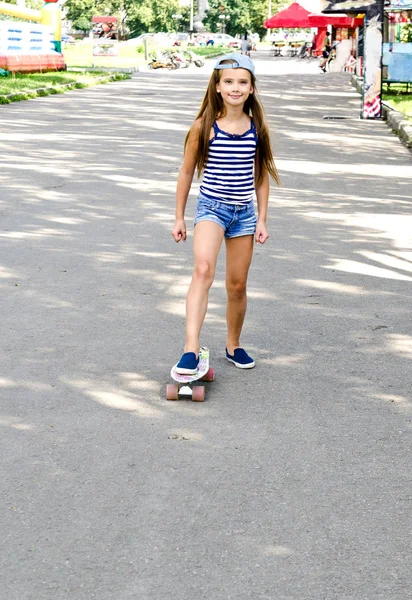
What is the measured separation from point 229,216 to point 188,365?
773mm

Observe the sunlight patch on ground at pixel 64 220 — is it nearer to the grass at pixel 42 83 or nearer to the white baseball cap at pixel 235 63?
the white baseball cap at pixel 235 63

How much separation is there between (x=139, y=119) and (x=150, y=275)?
1398 centimetres

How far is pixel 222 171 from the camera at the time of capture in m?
5.23

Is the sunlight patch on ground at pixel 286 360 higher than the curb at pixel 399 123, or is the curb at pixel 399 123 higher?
the sunlight patch on ground at pixel 286 360

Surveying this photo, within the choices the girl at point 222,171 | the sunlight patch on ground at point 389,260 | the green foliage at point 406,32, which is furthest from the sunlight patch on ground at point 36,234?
the green foliage at point 406,32

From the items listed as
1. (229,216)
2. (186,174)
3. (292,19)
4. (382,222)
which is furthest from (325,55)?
(186,174)

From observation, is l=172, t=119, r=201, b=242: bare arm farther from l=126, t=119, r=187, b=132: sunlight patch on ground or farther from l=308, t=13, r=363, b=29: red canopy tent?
l=308, t=13, r=363, b=29: red canopy tent

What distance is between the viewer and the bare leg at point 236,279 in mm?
5445

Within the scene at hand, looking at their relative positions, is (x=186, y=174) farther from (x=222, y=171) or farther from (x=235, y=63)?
(x=235, y=63)

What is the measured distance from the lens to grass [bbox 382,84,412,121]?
2223 centimetres

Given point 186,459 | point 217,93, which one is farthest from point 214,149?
point 186,459

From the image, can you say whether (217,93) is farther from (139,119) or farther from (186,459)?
(139,119)

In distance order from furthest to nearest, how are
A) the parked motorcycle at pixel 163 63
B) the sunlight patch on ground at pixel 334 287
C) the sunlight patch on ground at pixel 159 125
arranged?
the parked motorcycle at pixel 163 63 → the sunlight patch on ground at pixel 159 125 → the sunlight patch on ground at pixel 334 287

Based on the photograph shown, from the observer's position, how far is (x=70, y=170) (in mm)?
13578
